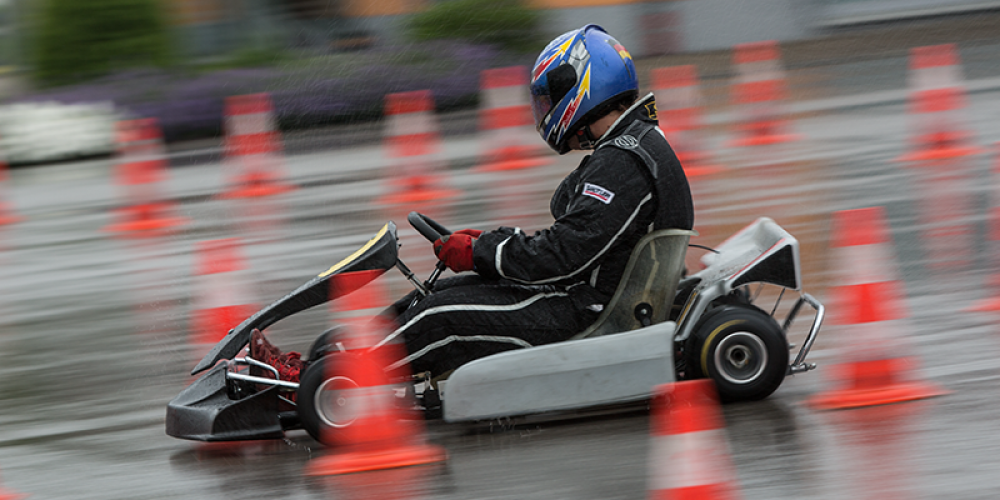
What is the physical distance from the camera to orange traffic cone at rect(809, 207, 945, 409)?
4863mm

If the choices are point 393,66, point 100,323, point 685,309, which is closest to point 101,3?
point 393,66

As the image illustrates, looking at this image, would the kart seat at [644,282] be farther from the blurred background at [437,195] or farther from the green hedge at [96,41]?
the green hedge at [96,41]

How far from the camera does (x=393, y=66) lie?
58.4 feet

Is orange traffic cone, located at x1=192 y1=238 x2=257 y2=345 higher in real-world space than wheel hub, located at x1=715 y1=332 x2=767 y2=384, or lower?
A: higher

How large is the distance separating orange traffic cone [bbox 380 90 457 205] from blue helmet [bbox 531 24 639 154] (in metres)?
5.58

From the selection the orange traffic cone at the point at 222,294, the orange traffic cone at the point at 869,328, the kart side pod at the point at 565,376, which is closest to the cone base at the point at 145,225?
the orange traffic cone at the point at 222,294

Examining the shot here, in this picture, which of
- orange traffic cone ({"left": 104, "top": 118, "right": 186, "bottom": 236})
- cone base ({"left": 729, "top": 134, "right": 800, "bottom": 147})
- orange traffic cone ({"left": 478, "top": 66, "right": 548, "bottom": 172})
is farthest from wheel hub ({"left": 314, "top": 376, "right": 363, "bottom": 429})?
cone base ({"left": 729, "top": 134, "right": 800, "bottom": 147})

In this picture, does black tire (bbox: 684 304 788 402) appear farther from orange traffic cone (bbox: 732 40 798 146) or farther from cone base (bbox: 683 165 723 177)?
orange traffic cone (bbox: 732 40 798 146)

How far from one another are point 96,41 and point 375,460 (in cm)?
1564

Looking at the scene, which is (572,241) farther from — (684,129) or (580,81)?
(684,129)

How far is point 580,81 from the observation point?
4945 millimetres

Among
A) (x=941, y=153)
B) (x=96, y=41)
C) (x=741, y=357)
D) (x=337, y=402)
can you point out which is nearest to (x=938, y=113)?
(x=941, y=153)

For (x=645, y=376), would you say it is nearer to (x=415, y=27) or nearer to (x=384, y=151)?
(x=384, y=151)

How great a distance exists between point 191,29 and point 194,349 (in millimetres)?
15296
